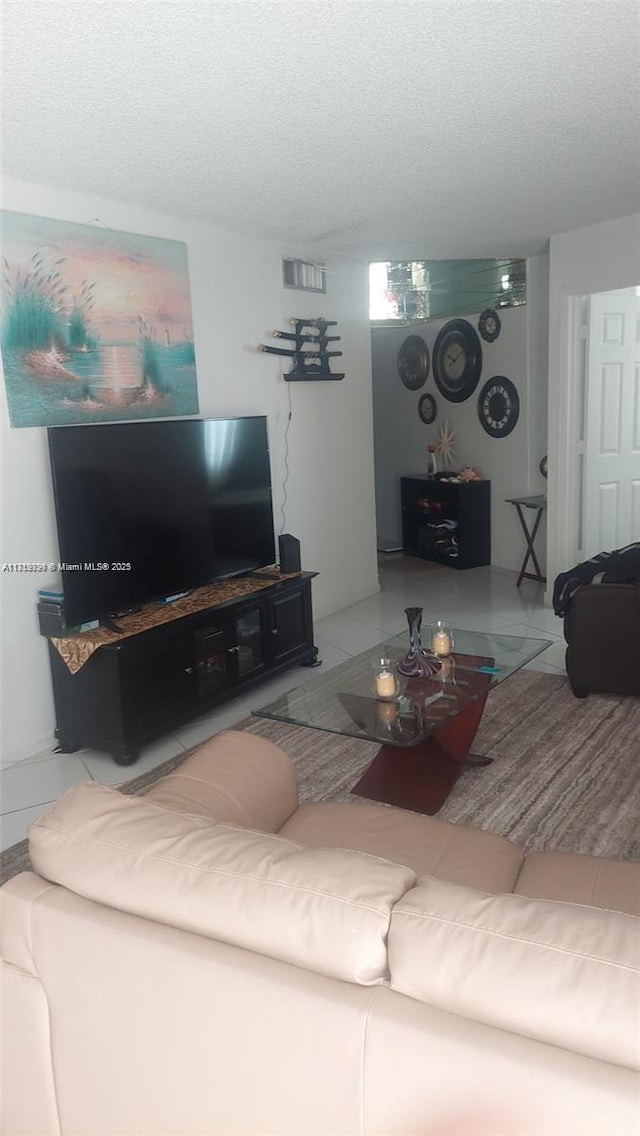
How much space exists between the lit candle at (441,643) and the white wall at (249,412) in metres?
1.74

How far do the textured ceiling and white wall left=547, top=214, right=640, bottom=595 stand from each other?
0.72m

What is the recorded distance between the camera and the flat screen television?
343 centimetres

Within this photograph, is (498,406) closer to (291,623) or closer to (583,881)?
(291,623)

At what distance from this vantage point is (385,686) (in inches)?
116

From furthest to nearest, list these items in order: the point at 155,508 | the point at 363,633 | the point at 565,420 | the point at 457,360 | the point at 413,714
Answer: the point at 457,360, the point at 565,420, the point at 363,633, the point at 155,508, the point at 413,714

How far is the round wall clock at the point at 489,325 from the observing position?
682 centimetres

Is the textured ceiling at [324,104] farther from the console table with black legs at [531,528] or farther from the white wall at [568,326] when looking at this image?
the console table with black legs at [531,528]

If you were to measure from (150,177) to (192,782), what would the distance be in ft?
8.67

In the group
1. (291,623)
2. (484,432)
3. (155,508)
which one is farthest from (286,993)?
(484,432)

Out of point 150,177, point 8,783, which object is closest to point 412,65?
point 150,177

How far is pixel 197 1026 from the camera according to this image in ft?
3.86

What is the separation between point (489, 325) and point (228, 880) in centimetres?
638

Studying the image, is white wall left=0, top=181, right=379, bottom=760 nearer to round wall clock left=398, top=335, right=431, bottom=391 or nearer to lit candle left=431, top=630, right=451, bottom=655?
lit candle left=431, top=630, right=451, bottom=655

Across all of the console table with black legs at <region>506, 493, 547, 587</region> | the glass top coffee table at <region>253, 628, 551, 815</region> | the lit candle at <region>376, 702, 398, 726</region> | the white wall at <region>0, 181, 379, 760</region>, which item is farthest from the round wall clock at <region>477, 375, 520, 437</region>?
the lit candle at <region>376, 702, 398, 726</region>
